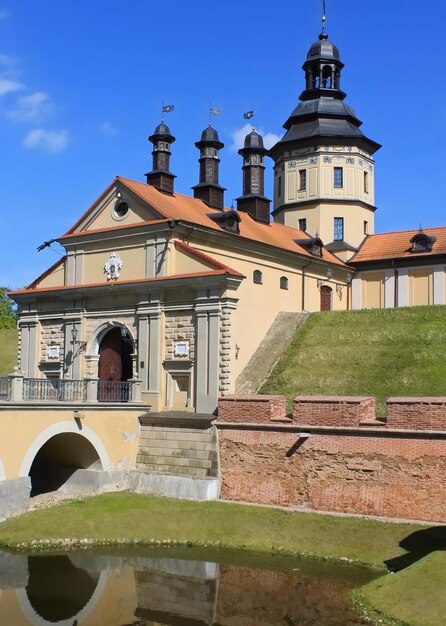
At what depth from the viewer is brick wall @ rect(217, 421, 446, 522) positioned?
19766 mm

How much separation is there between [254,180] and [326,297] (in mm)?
6555

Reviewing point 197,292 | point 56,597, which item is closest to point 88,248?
point 197,292

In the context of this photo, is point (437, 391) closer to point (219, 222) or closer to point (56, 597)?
point (219, 222)

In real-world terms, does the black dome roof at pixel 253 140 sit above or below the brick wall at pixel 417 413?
above

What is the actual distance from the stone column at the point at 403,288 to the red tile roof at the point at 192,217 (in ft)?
12.7

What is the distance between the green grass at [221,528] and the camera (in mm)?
18453

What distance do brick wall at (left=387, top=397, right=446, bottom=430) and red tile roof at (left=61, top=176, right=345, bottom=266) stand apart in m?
11.4

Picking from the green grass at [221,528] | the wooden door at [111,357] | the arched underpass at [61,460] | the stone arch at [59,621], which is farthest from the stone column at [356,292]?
the stone arch at [59,621]

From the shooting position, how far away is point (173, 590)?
16.3m

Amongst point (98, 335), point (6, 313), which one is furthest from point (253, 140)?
point (6, 313)

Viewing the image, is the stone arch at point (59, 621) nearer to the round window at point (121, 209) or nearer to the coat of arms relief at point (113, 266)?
the coat of arms relief at point (113, 266)

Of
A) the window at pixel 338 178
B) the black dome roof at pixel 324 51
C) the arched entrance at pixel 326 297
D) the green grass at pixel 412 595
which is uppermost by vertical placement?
the black dome roof at pixel 324 51

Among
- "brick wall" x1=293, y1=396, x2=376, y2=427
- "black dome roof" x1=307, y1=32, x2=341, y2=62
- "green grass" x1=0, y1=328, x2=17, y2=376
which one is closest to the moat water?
"brick wall" x1=293, y1=396, x2=376, y2=427

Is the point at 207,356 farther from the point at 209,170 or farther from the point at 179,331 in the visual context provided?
the point at 209,170
